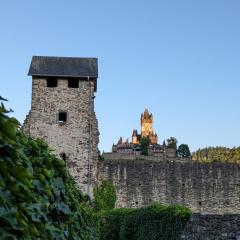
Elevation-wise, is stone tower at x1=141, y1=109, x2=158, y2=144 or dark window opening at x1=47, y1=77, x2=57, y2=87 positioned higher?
stone tower at x1=141, y1=109, x2=158, y2=144

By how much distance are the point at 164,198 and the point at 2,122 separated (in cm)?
3133

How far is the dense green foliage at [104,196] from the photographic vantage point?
32.1m

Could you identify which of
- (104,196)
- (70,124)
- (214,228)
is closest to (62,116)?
(70,124)

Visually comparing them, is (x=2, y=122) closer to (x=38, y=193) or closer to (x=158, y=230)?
(x=38, y=193)

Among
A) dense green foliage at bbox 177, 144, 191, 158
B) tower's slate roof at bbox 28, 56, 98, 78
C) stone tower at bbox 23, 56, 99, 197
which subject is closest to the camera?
stone tower at bbox 23, 56, 99, 197

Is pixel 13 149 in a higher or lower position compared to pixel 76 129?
lower

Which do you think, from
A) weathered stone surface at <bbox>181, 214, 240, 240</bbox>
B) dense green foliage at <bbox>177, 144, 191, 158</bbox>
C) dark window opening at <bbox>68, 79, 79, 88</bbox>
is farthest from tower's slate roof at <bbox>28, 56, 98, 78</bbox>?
dense green foliage at <bbox>177, 144, 191, 158</bbox>

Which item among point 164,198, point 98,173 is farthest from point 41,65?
point 164,198

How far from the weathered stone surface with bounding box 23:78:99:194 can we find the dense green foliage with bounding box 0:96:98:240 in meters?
26.0

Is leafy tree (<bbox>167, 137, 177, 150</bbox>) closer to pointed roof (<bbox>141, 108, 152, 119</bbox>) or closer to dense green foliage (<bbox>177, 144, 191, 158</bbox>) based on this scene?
dense green foliage (<bbox>177, 144, 191, 158</bbox>)

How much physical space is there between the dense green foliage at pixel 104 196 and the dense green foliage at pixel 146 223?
8.58 meters

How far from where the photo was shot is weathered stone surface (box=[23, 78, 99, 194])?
106 feet

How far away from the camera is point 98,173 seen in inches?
1323

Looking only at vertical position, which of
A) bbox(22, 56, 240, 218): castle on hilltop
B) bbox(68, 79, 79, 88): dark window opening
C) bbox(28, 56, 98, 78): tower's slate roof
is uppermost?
bbox(28, 56, 98, 78): tower's slate roof
